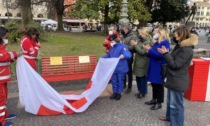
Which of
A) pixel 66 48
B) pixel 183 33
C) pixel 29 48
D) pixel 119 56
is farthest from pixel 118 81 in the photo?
pixel 66 48

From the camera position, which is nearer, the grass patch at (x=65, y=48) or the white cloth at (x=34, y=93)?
the white cloth at (x=34, y=93)

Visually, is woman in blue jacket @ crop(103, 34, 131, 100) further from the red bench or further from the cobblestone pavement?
the red bench

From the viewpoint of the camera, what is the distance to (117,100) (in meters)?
5.59

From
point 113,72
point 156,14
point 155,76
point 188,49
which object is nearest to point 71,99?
point 113,72

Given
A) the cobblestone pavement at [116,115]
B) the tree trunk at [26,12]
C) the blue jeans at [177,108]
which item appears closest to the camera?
the blue jeans at [177,108]

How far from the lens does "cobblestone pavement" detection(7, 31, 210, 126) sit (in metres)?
4.36

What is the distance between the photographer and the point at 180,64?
11.6 feet

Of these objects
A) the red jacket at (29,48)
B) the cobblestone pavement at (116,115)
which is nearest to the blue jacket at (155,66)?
the cobblestone pavement at (116,115)

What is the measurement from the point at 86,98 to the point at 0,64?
1837 mm

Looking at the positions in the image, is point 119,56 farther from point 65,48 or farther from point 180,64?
point 65,48

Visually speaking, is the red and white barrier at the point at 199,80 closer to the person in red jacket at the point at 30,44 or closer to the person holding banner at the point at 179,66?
the person holding banner at the point at 179,66

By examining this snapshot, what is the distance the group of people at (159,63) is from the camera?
360 cm

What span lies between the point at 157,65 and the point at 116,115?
128 centimetres

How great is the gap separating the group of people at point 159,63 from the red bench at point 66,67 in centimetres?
82
